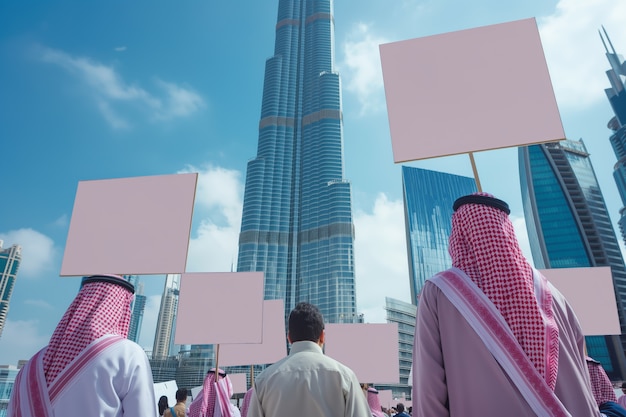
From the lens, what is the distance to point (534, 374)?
5.28ft

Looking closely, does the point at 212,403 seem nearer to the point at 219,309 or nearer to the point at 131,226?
the point at 219,309

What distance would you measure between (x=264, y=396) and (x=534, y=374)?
5.51 feet

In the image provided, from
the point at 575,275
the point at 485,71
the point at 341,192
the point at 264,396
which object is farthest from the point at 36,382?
the point at 341,192

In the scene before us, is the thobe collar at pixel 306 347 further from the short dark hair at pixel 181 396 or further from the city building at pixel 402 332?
the city building at pixel 402 332

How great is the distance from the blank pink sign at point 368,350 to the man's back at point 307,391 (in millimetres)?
4065

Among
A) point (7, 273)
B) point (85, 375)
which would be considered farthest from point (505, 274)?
point (7, 273)

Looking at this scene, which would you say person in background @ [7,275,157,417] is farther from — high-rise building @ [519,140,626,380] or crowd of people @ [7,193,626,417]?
high-rise building @ [519,140,626,380]

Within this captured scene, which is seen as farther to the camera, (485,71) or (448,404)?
(485,71)

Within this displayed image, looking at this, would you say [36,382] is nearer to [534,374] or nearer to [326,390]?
[326,390]

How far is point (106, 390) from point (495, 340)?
2.20 metres

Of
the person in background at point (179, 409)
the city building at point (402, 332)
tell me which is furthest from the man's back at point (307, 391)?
the city building at point (402, 332)

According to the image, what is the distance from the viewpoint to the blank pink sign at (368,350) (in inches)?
253

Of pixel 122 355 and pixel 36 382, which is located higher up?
pixel 122 355

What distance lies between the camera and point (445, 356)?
5.90 ft
